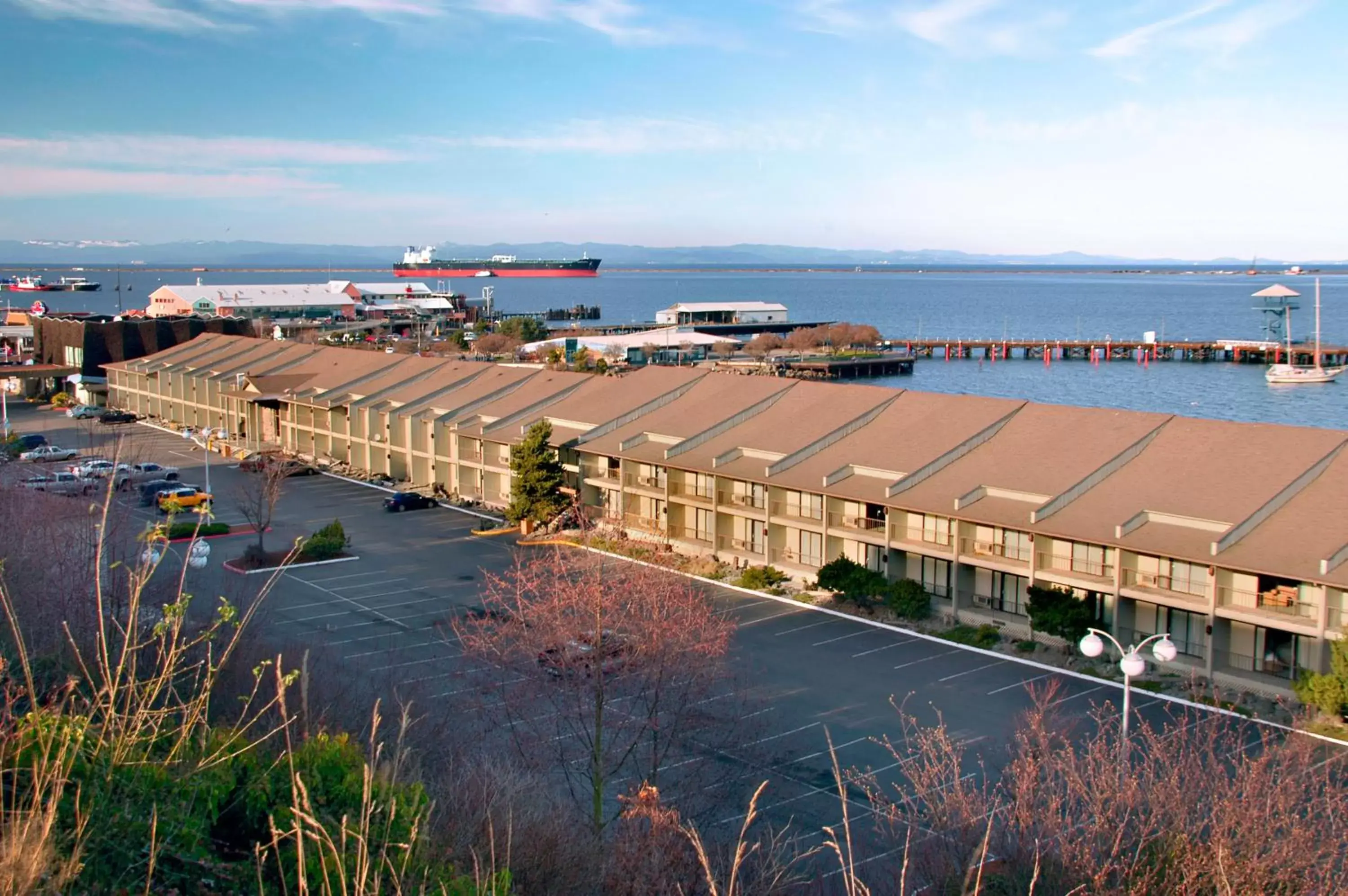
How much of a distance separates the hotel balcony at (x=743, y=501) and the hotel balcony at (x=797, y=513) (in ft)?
1.09

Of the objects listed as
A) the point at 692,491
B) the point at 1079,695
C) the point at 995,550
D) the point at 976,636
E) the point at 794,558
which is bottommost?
the point at 1079,695

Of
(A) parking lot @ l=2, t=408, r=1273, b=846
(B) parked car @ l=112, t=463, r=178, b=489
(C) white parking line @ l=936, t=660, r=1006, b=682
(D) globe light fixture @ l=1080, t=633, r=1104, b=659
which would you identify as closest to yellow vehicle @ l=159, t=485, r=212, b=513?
(B) parked car @ l=112, t=463, r=178, b=489

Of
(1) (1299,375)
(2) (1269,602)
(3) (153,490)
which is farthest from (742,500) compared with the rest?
(1) (1299,375)

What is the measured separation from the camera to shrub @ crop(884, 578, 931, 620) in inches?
1029

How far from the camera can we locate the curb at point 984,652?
19.5 m

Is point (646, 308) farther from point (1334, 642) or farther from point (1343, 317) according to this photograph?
point (1334, 642)

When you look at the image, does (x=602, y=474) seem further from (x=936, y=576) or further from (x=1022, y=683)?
(x=1022, y=683)

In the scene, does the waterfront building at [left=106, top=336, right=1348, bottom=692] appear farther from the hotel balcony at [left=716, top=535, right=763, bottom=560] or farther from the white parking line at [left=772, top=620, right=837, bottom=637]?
the white parking line at [left=772, top=620, right=837, bottom=637]

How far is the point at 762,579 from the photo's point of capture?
96.3 feet

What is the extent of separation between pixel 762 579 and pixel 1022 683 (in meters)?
8.34

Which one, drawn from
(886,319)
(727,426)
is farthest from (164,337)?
(886,319)

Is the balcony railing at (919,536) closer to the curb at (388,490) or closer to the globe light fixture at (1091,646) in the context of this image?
the globe light fixture at (1091,646)

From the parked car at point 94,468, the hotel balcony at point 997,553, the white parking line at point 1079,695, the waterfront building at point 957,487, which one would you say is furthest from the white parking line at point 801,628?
the parked car at point 94,468

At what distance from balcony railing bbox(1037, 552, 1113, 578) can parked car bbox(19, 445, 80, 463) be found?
38.5 m
